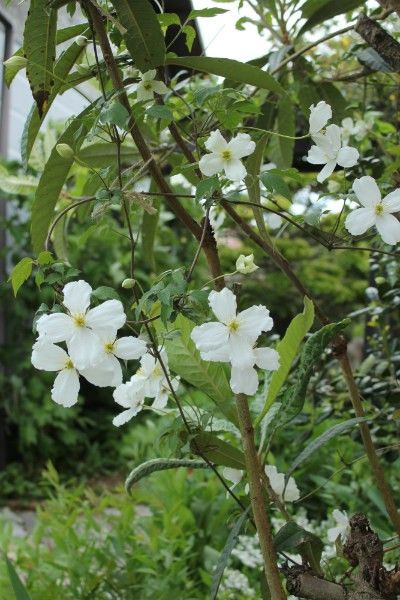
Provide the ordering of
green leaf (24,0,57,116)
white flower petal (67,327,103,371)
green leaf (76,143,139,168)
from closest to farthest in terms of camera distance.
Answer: white flower petal (67,327,103,371), green leaf (24,0,57,116), green leaf (76,143,139,168)

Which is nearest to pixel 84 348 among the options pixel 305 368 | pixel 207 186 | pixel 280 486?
pixel 207 186

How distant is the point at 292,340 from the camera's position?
0.86 meters

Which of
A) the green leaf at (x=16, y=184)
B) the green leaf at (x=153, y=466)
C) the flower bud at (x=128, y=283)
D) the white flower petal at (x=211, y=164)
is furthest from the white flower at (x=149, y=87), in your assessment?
the green leaf at (x=16, y=184)

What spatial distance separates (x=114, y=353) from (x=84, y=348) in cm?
5

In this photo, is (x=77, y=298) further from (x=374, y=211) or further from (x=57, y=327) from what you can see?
(x=374, y=211)

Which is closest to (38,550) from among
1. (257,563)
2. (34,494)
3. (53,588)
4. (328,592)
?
(53,588)

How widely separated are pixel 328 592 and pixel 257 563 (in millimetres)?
1048

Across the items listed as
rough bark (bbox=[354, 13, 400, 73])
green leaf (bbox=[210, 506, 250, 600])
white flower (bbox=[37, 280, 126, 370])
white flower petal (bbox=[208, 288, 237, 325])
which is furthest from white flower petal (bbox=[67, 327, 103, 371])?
rough bark (bbox=[354, 13, 400, 73])

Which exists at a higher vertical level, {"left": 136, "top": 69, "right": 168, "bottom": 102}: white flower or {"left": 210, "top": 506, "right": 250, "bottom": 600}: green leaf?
{"left": 136, "top": 69, "right": 168, "bottom": 102}: white flower

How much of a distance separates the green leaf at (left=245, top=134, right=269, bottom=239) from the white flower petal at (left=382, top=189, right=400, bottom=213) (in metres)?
0.15

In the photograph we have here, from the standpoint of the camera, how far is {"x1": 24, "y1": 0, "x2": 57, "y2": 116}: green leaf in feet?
2.90

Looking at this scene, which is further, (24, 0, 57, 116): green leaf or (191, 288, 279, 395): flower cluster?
(24, 0, 57, 116): green leaf

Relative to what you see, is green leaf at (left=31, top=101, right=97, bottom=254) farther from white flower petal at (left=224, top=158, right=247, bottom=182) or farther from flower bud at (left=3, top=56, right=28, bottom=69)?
white flower petal at (left=224, top=158, right=247, bottom=182)

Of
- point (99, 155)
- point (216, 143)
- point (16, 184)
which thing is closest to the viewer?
point (216, 143)
